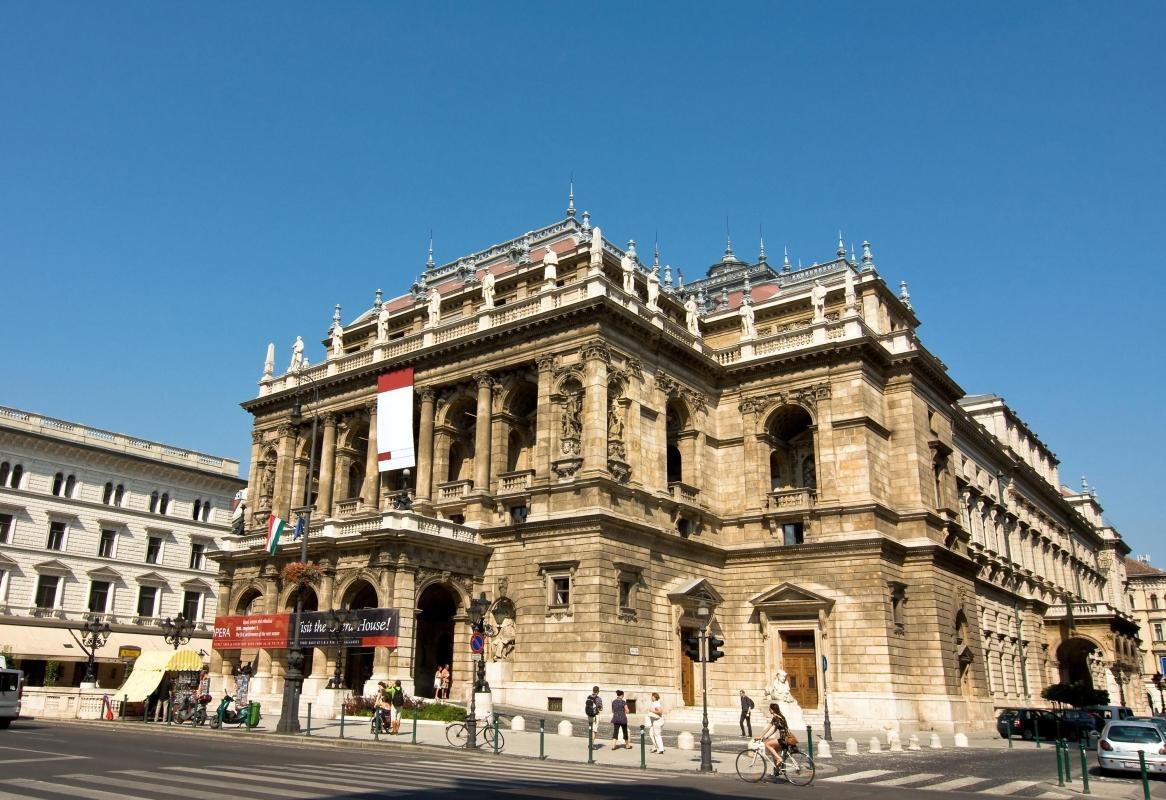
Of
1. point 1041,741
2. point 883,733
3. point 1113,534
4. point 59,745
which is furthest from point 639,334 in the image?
point 1113,534

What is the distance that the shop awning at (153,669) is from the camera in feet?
113

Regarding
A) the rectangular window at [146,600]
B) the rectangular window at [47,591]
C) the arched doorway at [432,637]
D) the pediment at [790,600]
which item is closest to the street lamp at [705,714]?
the pediment at [790,600]

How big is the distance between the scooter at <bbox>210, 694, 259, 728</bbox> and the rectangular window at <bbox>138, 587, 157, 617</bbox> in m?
32.2

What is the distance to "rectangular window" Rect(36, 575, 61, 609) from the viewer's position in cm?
5619

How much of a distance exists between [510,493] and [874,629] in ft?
54.5

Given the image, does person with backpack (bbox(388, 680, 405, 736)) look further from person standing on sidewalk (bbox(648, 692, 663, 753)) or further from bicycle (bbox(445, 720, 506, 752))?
person standing on sidewalk (bbox(648, 692, 663, 753))

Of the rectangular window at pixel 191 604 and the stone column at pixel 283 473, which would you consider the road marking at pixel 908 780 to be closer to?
the stone column at pixel 283 473

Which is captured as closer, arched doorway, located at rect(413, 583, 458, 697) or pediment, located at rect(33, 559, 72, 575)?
arched doorway, located at rect(413, 583, 458, 697)

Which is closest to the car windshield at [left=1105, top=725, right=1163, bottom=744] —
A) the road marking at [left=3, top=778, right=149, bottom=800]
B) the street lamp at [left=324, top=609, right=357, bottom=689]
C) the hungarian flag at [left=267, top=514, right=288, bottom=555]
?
the road marking at [left=3, top=778, right=149, bottom=800]

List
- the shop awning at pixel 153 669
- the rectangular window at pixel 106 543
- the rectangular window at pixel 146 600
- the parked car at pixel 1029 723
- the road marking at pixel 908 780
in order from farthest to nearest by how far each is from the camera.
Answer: the rectangular window at pixel 146 600, the rectangular window at pixel 106 543, the parked car at pixel 1029 723, the shop awning at pixel 153 669, the road marking at pixel 908 780

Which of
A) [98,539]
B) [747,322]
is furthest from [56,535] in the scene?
[747,322]

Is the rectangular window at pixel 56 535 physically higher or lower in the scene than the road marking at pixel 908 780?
higher

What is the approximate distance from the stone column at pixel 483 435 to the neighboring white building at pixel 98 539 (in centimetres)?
2073

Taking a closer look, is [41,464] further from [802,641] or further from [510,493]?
[802,641]
